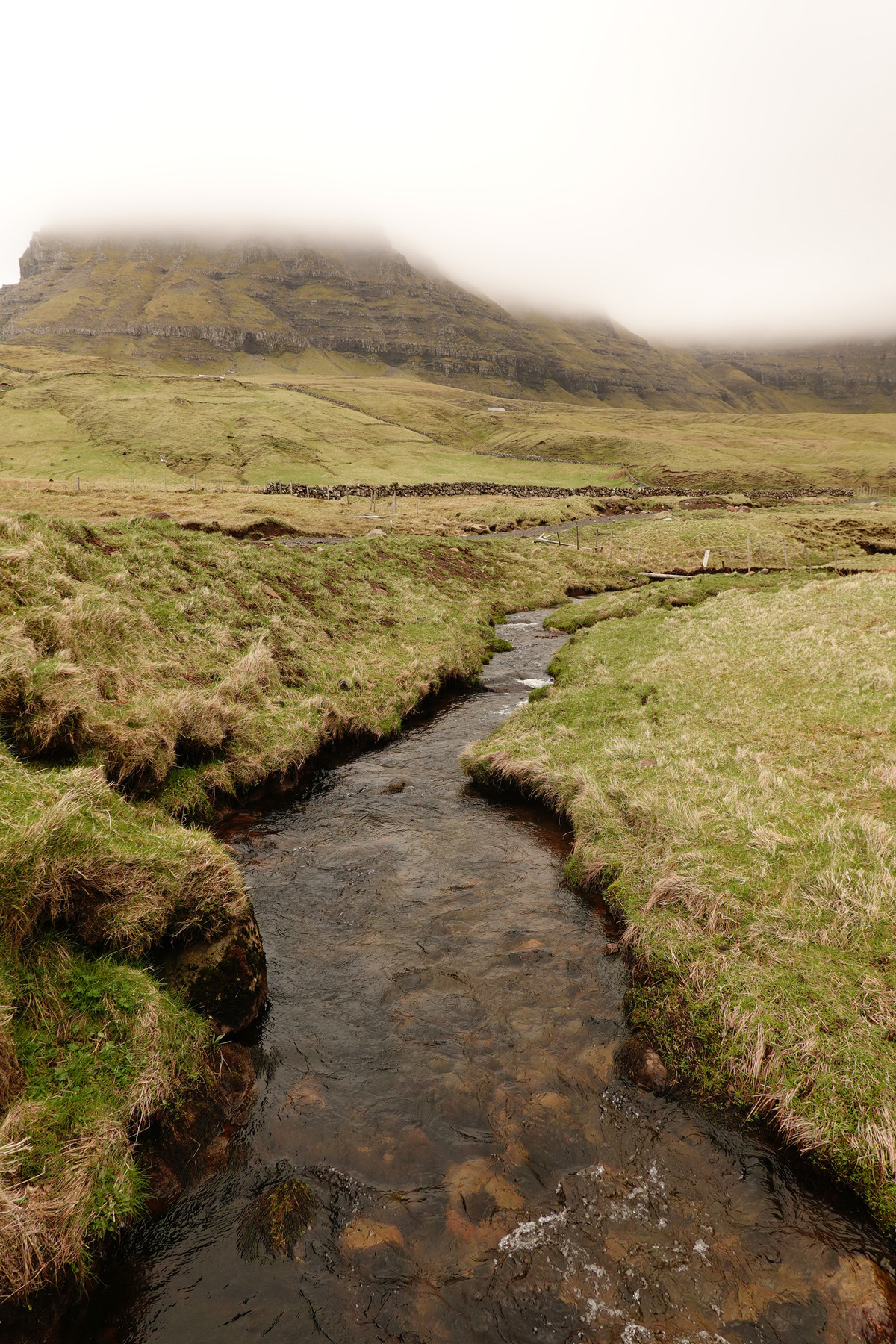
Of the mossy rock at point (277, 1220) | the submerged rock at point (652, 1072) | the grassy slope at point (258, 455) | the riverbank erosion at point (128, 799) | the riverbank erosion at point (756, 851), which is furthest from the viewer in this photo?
the grassy slope at point (258, 455)

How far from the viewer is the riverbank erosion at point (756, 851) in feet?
29.5

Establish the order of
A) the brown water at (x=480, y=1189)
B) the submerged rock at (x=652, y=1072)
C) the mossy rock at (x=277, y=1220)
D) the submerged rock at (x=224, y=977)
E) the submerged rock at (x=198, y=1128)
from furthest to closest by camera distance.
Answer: the submerged rock at (x=224, y=977) → the submerged rock at (x=652, y=1072) → the submerged rock at (x=198, y=1128) → the mossy rock at (x=277, y=1220) → the brown water at (x=480, y=1189)

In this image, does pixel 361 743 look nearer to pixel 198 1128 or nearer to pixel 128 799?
pixel 128 799

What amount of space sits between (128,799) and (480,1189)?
11.3 metres

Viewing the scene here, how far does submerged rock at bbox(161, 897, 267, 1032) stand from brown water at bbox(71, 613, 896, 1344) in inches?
24.9

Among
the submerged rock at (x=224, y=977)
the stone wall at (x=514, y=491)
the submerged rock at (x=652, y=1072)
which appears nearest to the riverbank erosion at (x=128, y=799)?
the submerged rock at (x=224, y=977)

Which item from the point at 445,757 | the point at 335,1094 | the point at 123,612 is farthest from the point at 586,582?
the point at 335,1094

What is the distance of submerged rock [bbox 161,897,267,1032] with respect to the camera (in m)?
10.2

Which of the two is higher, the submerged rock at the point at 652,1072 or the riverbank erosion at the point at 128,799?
the riverbank erosion at the point at 128,799

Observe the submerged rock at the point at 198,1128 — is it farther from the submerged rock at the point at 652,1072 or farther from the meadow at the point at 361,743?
the submerged rock at the point at 652,1072

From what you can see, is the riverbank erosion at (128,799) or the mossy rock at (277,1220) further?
the mossy rock at (277,1220)

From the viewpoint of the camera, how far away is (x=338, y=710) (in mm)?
23422

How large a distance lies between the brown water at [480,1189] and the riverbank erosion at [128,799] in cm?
117

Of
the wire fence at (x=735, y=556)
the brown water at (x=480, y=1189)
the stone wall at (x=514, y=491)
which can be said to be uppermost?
the stone wall at (x=514, y=491)
